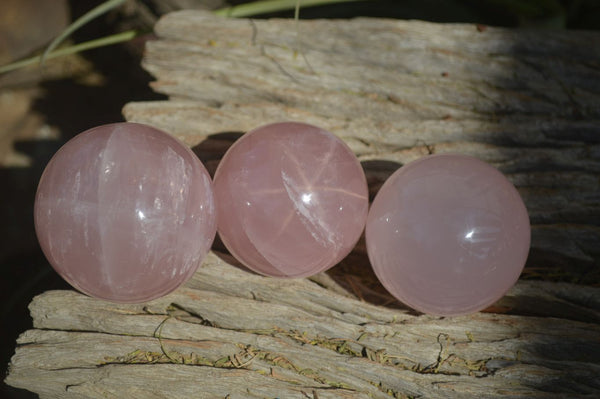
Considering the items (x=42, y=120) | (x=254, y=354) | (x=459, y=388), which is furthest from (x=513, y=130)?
(x=42, y=120)

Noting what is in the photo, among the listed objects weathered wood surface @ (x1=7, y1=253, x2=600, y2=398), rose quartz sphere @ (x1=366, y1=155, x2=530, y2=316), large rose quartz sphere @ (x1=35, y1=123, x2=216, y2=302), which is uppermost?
large rose quartz sphere @ (x1=35, y1=123, x2=216, y2=302)

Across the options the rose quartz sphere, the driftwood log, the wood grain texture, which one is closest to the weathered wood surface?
the driftwood log

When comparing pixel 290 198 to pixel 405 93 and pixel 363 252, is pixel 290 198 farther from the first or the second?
pixel 405 93

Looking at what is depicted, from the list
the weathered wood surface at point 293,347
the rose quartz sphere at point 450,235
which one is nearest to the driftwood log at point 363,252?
the weathered wood surface at point 293,347

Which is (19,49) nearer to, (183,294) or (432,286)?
(183,294)

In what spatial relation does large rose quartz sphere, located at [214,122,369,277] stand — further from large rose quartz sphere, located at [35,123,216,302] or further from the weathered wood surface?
the weathered wood surface

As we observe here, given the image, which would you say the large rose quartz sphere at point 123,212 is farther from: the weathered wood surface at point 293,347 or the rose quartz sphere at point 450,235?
the rose quartz sphere at point 450,235
